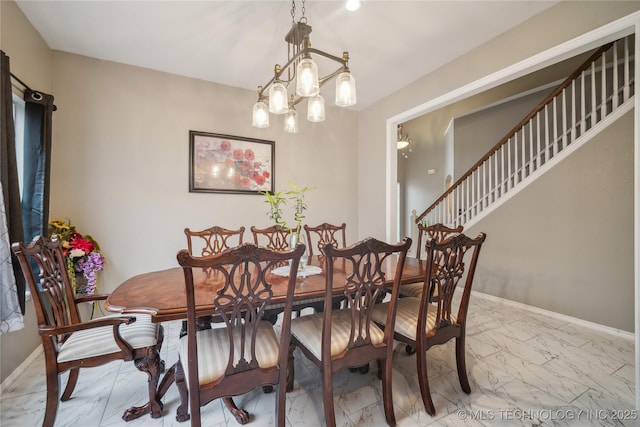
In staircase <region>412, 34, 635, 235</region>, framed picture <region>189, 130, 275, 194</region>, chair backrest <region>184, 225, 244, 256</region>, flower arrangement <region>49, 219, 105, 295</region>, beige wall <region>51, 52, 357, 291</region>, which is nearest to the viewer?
flower arrangement <region>49, 219, 105, 295</region>

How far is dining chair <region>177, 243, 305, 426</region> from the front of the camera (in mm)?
1108

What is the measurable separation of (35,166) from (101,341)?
66.3 inches

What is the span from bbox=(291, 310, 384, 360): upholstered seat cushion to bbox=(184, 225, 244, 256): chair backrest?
1.17 metres

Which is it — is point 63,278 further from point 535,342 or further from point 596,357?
point 596,357

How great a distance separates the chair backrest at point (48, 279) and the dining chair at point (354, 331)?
51.4 inches

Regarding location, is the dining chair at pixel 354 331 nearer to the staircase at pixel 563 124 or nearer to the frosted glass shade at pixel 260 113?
the frosted glass shade at pixel 260 113

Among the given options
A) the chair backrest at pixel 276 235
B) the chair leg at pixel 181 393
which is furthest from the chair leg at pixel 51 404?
the chair backrest at pixel 276 235

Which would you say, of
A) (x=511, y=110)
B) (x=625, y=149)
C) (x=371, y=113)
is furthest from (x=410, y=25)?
(x=511, y=110)

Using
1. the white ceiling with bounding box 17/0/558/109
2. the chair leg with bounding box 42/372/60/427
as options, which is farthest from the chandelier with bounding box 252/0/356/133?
the chair leg with bounding box 42/372/60/427

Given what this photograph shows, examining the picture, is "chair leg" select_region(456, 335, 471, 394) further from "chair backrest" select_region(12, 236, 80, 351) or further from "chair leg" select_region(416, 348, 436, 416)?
"chair backrest" select_region(12, 236, 80, 351)

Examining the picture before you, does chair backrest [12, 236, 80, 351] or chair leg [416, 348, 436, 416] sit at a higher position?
chair backrest [12, 236, 80, 351]

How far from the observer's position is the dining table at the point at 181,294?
1274 millimetres

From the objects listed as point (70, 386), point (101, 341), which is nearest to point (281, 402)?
point (101, 341)

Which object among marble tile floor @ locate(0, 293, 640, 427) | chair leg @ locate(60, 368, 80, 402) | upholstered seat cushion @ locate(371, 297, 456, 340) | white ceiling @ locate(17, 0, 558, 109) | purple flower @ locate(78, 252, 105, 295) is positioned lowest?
marble tile floor @ locate(0, 293, 640, 427)
